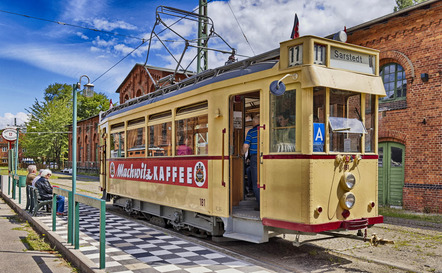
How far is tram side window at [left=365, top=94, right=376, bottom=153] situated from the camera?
6.67 metres

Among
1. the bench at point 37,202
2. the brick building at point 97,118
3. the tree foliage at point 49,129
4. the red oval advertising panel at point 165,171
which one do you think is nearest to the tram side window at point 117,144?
the red oval advertising panel at point 165,171

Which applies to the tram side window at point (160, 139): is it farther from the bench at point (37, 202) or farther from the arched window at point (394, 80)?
the arched window at point (394, 80)

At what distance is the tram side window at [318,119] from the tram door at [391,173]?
8.96 m

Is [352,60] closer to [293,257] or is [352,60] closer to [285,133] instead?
[285,133]

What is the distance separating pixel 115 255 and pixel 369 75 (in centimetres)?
493

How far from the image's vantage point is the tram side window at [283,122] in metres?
6.20

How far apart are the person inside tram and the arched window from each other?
30.1 feet

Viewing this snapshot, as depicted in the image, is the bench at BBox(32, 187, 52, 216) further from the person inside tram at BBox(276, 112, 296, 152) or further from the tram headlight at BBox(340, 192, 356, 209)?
the tram headlight at BBox(340, 192, 356, 209)

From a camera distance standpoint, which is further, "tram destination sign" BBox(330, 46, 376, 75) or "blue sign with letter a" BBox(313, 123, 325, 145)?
"tram destination sign" BBox(330, 46, 376, 75)

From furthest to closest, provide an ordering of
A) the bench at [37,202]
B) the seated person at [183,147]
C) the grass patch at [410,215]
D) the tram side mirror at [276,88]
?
1. the grass patch at [410,215]
2. the bench at [37,202]
3. the seated person at [183,147]
4. the tram side mirror at [276,88]

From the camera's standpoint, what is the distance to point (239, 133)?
26.5 ft

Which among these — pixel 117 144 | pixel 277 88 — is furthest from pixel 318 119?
pixel 117 144

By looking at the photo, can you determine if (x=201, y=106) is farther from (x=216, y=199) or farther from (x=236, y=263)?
(x=236, y=263)

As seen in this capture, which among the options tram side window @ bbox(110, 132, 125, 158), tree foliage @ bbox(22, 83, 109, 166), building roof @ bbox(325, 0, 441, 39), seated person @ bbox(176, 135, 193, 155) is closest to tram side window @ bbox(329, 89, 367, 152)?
seated person @ bbox(176, 135, 193, 155)
